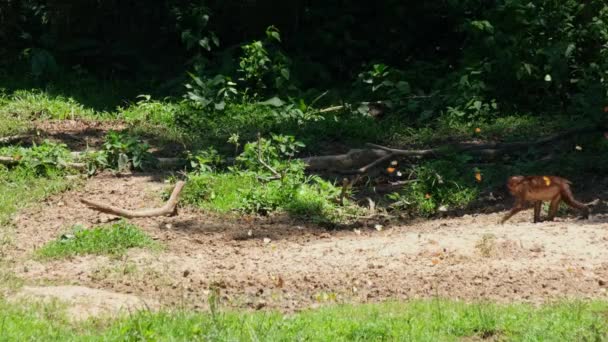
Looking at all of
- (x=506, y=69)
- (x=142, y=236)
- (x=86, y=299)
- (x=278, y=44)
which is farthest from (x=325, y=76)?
(x=86, y=299)

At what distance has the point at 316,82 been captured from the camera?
14.7 m

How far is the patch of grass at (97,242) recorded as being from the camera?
314 inches

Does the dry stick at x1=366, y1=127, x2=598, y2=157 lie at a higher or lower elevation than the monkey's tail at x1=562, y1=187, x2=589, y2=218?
lower

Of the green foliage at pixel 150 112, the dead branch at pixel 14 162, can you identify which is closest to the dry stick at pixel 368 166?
the dead branch at pixel 14 162

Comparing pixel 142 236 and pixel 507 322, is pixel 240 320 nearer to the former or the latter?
pixel 507 322

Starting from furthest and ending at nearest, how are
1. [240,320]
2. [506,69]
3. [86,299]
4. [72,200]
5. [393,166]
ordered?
[506,69] < [393,166] < [72,200] < [86,299] < [240,320]

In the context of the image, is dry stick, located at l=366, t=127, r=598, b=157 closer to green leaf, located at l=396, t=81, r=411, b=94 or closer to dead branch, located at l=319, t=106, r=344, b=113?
dead branch, located at l=319, t=106, r=344, b=113

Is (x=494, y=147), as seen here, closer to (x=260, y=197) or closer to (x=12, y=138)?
(x=260, y=197)

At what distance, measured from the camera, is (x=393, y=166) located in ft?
34.8

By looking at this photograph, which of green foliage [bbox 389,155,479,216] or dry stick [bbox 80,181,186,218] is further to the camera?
green foliage [bbox 389,155,479,216]

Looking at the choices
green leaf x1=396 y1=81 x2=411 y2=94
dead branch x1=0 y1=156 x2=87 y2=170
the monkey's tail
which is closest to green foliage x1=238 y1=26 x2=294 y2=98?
green leaf x1=396 y1=81 x2=411 y2=94

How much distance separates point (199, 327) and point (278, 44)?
10122 millimetres

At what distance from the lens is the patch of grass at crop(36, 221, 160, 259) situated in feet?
26.2

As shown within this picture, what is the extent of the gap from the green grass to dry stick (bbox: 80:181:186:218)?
8.43 ft
